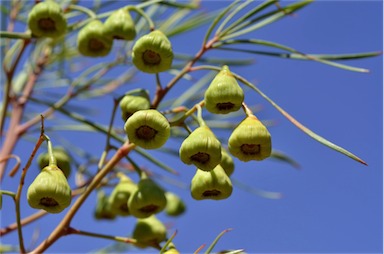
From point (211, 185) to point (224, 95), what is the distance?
0.42 feet

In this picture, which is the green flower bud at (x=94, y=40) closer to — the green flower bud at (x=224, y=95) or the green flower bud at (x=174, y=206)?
the green flower bud at (x=224, y=95)

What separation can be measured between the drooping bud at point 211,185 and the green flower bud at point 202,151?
43mm

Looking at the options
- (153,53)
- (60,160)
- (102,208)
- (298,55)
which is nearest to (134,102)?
(153,53)

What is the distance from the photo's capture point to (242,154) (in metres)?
0.88

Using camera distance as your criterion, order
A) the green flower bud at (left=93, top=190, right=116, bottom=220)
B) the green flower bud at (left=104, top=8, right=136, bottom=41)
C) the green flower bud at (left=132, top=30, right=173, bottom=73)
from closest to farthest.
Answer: the green flower bud at (left=132, top=30, right=173, bottom=73)
the green flower bud at (left=104, top=8, right=136, bottom=41)
the green flower bud at (left=93, top=190, right=116, bottom=220)

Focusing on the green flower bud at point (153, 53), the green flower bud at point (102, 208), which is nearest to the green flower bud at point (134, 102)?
the green flower bud at point (153, 53)

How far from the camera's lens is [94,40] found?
1.09m

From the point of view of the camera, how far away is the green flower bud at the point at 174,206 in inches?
55.0

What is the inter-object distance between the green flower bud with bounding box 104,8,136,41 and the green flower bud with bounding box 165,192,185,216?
47 centimetres

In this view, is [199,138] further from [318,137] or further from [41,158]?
[41,158]

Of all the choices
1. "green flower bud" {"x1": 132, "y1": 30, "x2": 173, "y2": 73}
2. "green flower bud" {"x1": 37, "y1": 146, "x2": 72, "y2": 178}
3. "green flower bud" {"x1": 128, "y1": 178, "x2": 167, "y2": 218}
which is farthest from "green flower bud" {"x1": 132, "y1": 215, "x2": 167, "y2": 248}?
"green flower bud" {"x1": 132, "y1": 30, "x2": 173, "y2": 73}

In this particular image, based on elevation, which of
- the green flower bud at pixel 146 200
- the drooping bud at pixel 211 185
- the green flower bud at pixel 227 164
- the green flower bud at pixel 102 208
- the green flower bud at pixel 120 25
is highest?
the green flower bud at pixel 120 25

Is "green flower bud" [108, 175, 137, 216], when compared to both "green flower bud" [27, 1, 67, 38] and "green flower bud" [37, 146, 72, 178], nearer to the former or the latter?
"green flower bud" [37, 146, 72, 178]

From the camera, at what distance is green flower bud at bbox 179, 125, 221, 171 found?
834 mm
